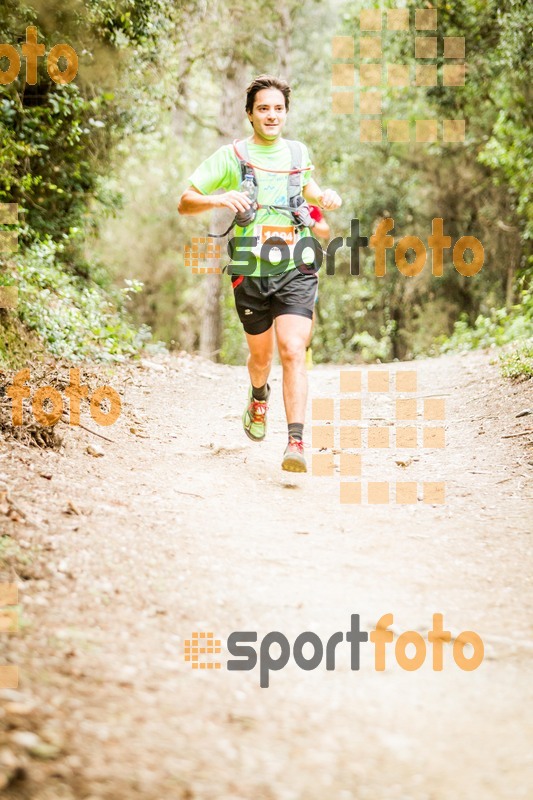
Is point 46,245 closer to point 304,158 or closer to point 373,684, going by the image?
point 304,158

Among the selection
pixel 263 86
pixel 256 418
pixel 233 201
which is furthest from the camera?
pixel 256 418

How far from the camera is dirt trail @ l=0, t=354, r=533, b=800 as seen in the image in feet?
Answer: 6.81

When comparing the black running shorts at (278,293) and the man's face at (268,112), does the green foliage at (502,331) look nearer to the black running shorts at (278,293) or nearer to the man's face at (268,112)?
the black running shorts at (278,293)

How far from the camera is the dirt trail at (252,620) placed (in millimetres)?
2076

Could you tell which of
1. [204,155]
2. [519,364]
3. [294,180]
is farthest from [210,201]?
[204,155]

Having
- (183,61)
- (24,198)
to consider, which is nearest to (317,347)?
(183,61)

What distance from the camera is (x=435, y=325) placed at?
2006 cm

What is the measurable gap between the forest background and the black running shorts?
263 centimetres

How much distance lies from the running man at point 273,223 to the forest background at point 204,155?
2.76m

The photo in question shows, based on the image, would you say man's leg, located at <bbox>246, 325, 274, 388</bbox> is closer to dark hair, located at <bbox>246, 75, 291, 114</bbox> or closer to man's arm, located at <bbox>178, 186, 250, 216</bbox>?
man's arm, located at <bbox>178, 186, 250, 216</bbox>

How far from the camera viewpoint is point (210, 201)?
16.0 ft

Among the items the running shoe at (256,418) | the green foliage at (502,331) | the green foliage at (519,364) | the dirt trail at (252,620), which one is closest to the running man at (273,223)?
the running shoe at (256,418)

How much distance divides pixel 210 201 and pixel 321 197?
30.5 inches

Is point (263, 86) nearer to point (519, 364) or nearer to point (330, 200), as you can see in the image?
point (330, 200)
